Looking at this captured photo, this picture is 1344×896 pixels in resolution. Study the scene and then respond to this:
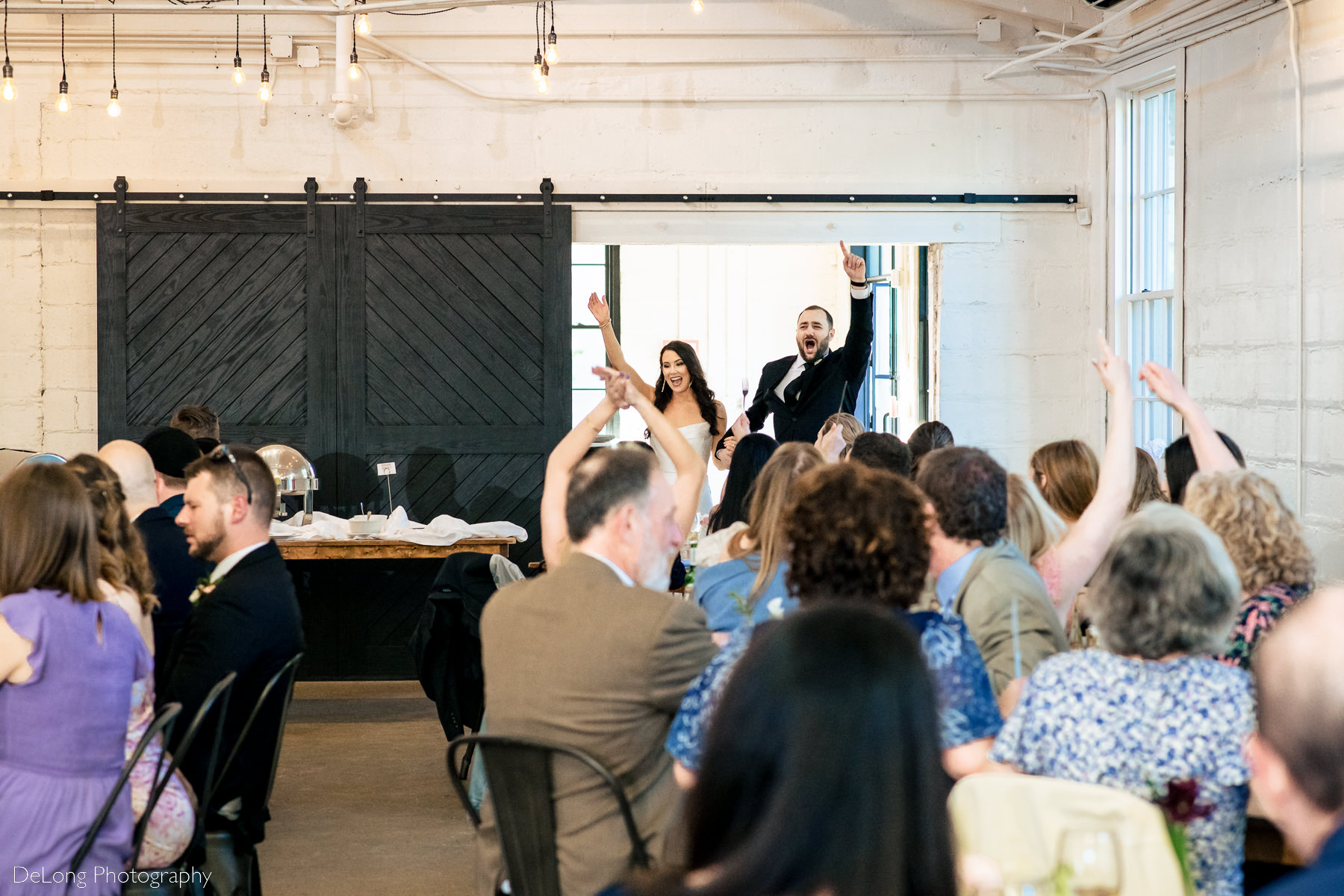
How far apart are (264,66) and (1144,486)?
5384mm

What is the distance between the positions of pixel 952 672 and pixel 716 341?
32.0 ft

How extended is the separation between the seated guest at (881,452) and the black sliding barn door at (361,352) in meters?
3.39

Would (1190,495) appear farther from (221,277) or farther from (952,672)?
(221,277)

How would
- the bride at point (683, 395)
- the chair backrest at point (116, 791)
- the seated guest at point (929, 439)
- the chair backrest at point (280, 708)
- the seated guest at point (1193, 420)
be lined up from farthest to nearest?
the bride at point (683, 395) < the seated guest at point (929, 439) < the seated guest at point (1193, 420) < the chair backrest at point (280, 708) < the chair backrest at point (116, 791)

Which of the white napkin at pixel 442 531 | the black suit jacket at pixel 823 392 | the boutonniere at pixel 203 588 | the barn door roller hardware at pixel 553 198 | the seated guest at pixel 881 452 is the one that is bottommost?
the white napkin at pixel 442 531

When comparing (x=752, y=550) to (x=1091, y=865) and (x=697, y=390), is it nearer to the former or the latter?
(x=1091, y=865)

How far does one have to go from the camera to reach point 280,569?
3.27m

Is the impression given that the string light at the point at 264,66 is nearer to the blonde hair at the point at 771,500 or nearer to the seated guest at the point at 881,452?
the seated guest at the point at 881,452

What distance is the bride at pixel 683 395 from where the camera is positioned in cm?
625

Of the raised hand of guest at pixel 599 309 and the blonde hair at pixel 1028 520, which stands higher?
the raised hand of guest at pixel 599 309

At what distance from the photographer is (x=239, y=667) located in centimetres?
305

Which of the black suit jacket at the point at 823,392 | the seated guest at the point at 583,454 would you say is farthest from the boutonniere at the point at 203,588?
the black suit jacket at the point at 823,392

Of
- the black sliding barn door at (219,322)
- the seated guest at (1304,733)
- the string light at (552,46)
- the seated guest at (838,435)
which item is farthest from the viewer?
the black sliding barn door at (219,322)

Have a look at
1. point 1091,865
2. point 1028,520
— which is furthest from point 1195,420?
point 1091,865
